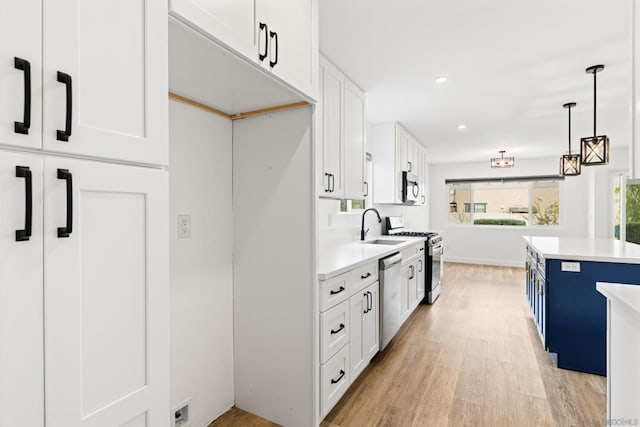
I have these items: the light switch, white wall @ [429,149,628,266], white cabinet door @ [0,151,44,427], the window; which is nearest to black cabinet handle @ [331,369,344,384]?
white cabinet door @ [0,151,44,427]

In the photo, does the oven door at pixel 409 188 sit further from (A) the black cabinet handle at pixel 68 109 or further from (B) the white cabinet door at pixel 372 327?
(A) the black cabinet handle at pixel 68 109

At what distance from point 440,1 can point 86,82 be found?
6.29 feet

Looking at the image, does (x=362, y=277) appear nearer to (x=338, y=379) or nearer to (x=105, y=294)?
(x=338, y=379)

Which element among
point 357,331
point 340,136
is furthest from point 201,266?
point 340,136

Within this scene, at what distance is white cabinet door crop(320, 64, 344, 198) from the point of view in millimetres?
2516

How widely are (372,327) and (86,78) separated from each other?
2.36 meters

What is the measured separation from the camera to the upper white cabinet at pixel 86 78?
2.04 feet

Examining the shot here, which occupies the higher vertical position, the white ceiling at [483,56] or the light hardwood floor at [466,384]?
the white ceiling at [483,56]

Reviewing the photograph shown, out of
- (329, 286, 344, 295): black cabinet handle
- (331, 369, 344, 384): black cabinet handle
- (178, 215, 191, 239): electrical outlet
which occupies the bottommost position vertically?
(331, 369, 344, 384): black cabinet handle

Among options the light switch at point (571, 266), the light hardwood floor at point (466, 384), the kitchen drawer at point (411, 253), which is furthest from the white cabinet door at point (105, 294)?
the light switch at point (571, 266)

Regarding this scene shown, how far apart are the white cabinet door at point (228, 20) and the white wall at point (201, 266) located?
624mm

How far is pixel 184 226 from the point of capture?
1.73 metres

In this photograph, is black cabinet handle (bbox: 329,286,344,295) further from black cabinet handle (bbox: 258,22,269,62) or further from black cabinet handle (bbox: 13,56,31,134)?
black cabinet handle (bbox: 13,56,31,134)

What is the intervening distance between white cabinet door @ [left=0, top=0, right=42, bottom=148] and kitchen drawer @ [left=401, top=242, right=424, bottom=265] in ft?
10.2
